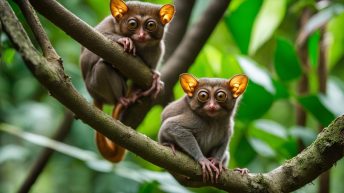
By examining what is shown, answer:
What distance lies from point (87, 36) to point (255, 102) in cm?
198

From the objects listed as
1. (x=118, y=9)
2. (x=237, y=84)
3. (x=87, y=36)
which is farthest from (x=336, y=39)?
(x=87, y=36)

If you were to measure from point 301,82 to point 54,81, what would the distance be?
381 cm

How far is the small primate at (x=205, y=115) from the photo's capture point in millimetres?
3371

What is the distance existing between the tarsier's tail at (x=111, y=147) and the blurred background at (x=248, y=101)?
29 cm

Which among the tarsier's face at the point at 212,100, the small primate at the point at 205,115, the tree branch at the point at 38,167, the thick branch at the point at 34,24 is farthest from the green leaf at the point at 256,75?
the thick branch at the point at 34,24

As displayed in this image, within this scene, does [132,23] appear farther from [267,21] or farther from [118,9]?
[267,21]

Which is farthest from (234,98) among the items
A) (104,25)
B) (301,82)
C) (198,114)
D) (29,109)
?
(29,109)

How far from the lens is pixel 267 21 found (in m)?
5.08

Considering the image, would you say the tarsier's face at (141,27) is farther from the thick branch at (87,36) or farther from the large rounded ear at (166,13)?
the thick branch at (87,36)

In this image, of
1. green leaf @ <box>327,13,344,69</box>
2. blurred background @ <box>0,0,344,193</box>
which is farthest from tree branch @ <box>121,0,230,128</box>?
green leaf @ <box>327,13,344,69</box>

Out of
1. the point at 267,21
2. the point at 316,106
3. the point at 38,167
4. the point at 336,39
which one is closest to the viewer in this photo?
the point at 316,106

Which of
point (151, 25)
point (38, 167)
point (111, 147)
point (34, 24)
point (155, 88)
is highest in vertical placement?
point (34, 24)

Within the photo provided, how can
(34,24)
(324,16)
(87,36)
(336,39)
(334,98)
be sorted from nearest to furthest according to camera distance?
(34,24) → (87,36) → (324,16) → (334,98) → (336,39)

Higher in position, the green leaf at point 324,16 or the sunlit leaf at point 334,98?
the green leaf at point 324,16
